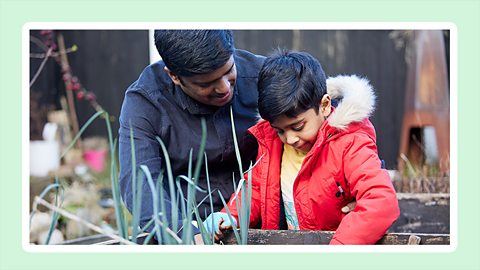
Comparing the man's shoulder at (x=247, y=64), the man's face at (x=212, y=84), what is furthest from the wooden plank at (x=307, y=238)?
the man's shoulder at (x=247, y=64)

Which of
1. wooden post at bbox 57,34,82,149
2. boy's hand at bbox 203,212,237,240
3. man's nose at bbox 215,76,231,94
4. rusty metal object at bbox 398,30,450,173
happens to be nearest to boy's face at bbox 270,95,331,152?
man's nose at bbox 215,76,231,94

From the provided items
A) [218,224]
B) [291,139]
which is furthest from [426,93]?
[218,224]

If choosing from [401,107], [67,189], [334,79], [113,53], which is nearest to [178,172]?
[334,79]

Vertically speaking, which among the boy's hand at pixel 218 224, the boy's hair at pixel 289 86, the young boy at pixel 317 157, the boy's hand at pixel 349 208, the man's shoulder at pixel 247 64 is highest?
the man's shoulder at pixel 247 64

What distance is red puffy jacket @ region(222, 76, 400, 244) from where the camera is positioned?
1865mm

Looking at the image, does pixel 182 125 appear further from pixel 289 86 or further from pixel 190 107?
pixel 289 86

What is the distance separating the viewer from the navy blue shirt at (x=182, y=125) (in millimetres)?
2105

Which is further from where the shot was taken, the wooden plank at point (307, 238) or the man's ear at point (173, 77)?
the man's ear at point (173, 77)

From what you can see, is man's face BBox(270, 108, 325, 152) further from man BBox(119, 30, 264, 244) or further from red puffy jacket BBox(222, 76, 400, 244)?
man BBox(119, 30, 264, 244)

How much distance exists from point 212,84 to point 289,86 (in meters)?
0.21

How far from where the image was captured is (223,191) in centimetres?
223

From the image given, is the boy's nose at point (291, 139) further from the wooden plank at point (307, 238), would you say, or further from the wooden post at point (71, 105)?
the wooden post at point (71, 105)

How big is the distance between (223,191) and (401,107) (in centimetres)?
228

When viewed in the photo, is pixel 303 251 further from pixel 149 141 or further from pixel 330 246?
pixel 149 141
